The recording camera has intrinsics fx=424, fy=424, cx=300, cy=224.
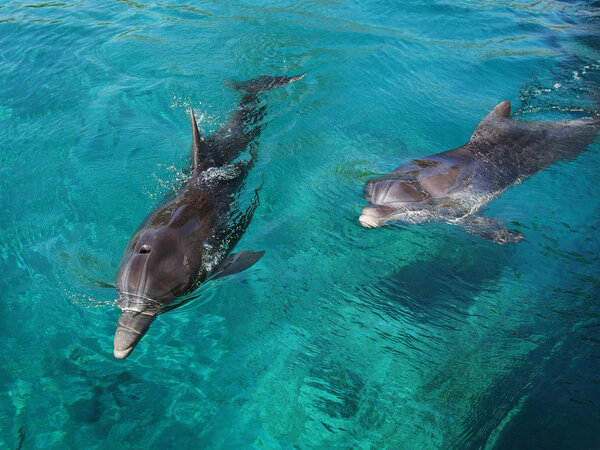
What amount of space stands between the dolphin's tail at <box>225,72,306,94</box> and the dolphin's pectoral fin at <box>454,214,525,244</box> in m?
4.95

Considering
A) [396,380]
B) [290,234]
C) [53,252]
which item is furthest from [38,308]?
[396,380]

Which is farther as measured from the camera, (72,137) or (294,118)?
(294,118)

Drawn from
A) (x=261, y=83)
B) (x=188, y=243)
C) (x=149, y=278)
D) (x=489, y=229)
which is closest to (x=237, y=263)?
(x=188, y=243)

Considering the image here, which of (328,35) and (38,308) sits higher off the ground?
(328,35)

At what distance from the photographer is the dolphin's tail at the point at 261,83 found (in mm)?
8922

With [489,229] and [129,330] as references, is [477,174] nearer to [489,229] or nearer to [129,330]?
[489,229]

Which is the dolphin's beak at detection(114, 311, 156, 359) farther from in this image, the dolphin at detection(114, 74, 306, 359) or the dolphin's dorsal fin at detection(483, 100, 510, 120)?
the dolphin's dorsal fin at detection(483, 100, 510, 120)

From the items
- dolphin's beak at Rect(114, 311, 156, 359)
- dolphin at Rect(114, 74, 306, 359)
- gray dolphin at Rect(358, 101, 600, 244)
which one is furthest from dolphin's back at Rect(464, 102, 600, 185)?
dolphin's beak at Rect(114, 311, 156, 359)

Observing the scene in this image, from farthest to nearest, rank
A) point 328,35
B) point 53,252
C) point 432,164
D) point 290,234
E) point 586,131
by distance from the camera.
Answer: point 328,35, point 586,131, point 432,164, point 290,234, point 53,252

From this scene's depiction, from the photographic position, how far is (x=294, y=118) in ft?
27.7

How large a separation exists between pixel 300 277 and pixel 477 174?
3.49 m

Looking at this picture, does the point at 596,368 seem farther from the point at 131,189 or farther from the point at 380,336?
the point at 131,189

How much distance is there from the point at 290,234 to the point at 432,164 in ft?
9.02

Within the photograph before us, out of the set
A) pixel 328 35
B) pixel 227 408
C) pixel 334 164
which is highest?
pixel 328 35
